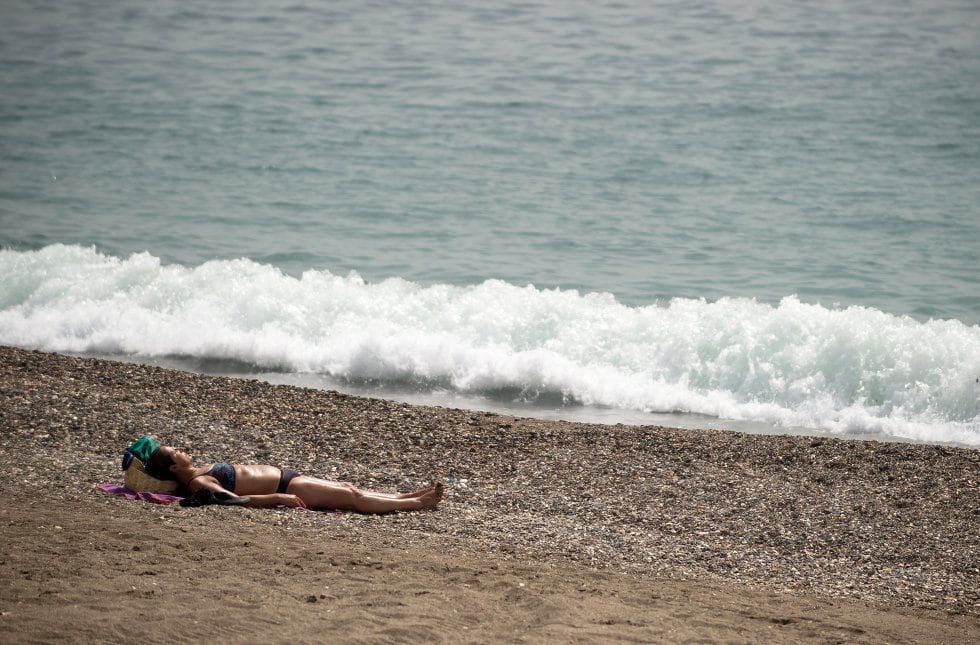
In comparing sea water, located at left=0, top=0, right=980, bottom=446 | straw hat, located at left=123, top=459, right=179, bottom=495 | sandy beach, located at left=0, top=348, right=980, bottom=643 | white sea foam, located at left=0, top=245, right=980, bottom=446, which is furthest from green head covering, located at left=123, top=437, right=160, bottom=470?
white sea foam, located at left=0, top=245, right=980, bottom=446

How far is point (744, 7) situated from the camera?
107 feet

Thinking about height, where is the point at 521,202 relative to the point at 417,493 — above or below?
above

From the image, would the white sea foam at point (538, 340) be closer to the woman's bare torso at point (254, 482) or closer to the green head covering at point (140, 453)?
the woman's bare torso at point (254, 482)

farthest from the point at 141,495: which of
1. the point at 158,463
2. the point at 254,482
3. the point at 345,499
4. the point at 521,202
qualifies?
the point at 521,202

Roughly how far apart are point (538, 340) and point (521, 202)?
6285mm

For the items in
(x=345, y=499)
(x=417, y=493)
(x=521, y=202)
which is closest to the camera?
(x=345, y=499)

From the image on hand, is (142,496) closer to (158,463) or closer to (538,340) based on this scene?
(158,463)

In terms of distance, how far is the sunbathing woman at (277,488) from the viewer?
8.59 meters

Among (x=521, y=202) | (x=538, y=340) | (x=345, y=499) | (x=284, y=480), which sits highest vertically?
(x=521, y=202)

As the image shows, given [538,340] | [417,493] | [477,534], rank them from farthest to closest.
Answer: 1. [538,340]
2. [417,493]
3. [477,534]

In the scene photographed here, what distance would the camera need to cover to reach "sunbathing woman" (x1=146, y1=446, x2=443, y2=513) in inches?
338

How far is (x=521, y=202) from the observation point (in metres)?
21.3

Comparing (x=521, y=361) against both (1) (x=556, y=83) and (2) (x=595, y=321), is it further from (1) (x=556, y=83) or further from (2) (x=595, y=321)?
(1) (x=556, y=83)

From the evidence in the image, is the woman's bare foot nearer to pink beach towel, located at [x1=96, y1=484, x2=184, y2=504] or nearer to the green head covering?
pink beach towel, located at [x1=96, y1=484, x2=184, y2=504]
